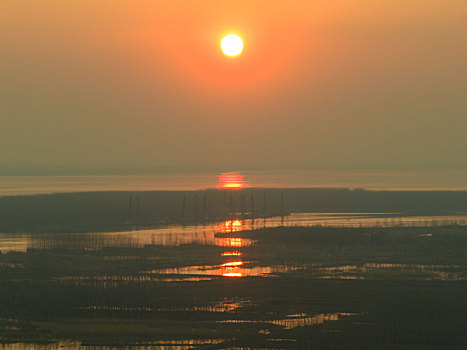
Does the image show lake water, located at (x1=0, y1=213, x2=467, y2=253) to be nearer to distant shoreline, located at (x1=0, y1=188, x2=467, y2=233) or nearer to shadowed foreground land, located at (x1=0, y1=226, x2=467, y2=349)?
shadowed foreground land, located at (x1=0, y1=226, x2=467, y2=349)

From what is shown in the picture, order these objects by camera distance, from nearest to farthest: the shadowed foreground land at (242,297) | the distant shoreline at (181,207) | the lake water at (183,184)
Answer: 1. the shadowed foreground land at (242,297)
2. the distant shoreline at (181,207)
3. the lake water at (183,184)

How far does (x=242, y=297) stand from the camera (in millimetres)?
30828

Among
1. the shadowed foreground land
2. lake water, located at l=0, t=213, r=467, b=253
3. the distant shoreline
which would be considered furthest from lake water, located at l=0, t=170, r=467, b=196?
the shadowed foreground land

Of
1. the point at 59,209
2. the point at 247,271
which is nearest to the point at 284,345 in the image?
the point at 247,271

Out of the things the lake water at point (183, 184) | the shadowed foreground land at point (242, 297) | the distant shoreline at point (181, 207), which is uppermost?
the lake water at point (183, 184)

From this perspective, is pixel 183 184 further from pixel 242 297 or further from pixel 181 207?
pixel 242 297

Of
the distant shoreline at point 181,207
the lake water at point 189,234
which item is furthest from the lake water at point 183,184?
the lake water at point 189,234

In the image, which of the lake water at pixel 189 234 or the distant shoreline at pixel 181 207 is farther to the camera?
the distant shoreline at pixel 181 207

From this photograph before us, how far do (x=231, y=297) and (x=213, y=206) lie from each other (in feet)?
156

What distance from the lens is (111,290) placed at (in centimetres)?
3130

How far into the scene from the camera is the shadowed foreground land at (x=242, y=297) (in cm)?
2544

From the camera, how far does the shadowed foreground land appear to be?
25438 millimetres

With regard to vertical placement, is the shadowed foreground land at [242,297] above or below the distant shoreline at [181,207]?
below

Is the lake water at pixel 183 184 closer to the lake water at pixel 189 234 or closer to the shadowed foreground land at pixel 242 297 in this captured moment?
the lake water at pixel 189 234
